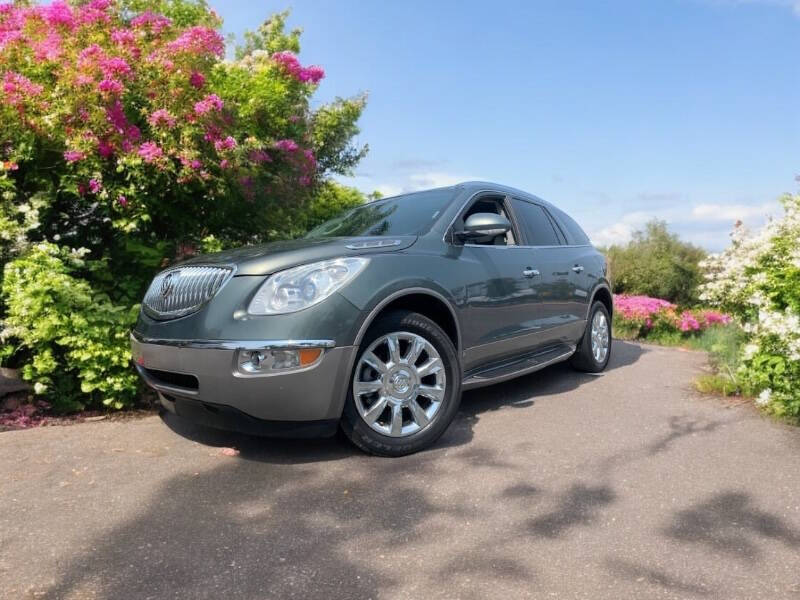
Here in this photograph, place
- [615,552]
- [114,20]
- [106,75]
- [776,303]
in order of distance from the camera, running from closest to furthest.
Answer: [615,552], [776,303], [106,75], [114,20]

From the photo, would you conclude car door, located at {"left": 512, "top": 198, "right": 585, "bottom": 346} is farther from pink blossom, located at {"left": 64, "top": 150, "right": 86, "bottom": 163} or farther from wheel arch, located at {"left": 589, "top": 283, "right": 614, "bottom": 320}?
pink blossom, located at {"left": 64, "top": 150, "right": 86, "bottom": 163}

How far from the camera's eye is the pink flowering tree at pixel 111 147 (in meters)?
4.86

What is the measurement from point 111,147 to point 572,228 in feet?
13.9

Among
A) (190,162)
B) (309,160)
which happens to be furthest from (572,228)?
(190,162)

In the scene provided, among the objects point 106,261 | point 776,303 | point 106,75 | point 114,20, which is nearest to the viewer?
point 776,303

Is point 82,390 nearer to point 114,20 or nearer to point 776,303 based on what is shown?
point 114,20

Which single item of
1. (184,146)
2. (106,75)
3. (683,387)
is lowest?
(683,387)

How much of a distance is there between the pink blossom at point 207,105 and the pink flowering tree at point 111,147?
0.01 m

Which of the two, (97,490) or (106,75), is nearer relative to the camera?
(97,490)

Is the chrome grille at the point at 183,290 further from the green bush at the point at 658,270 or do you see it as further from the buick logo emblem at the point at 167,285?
the green bush at the point at 658,270

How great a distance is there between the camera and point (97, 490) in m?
3.21

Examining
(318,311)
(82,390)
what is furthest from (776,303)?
(82,390)

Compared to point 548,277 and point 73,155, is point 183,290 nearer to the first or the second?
point 73,155

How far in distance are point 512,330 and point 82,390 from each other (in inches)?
123
